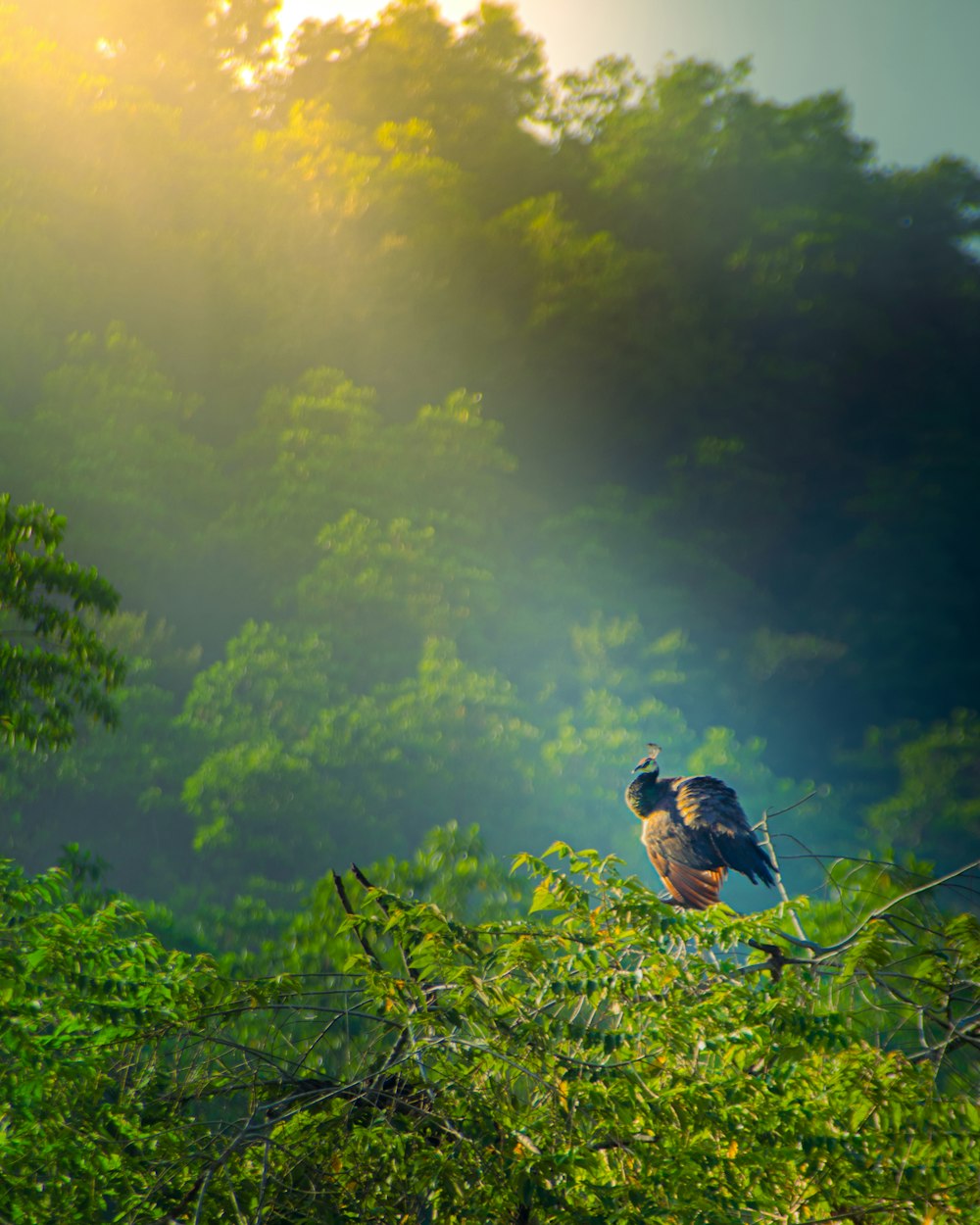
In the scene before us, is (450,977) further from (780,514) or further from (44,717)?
(780,514)

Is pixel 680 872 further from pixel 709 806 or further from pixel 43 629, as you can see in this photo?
pixel 43 629

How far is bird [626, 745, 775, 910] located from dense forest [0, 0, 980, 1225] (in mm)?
505

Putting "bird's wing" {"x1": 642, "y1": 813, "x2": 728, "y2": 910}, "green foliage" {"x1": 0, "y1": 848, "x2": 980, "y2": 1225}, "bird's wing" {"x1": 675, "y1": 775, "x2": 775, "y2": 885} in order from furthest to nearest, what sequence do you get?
1. "bird's wing" {"x1": 642, "y1": 813, "x2": 728, "y2": 910}
2. "bird's wing" {"x1": 675, "y1": 775, "x2": 775, "y2": 885}
3. "green foliage" {"x1": 0, "y1": 848, "x2": 980, "y2": 1225}

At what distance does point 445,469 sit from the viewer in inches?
569

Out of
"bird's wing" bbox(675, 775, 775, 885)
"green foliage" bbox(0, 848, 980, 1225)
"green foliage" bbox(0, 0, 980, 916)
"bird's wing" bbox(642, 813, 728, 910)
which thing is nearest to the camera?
"green foliage" bbox(0, 848, 980, 1225)

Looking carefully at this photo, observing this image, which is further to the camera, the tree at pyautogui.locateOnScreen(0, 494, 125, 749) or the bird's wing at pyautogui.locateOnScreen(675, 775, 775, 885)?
the bird's wing at pyautogui.locateOnScreen(675, 775, 775, 885)

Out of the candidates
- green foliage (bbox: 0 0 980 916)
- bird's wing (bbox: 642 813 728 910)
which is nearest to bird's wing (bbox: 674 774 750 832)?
bird's wing (bbox: 642 813 728 910)

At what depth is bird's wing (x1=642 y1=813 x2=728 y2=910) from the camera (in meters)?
5.43

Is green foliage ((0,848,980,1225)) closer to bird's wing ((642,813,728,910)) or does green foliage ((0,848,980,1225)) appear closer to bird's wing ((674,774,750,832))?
bird's wing ((674,774,750,832))

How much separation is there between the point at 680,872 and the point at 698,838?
22cm

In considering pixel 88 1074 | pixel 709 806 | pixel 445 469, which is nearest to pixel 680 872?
pixel 709 806

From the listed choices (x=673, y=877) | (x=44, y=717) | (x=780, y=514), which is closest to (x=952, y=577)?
(x=780, y=514)

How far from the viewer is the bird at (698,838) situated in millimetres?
5254

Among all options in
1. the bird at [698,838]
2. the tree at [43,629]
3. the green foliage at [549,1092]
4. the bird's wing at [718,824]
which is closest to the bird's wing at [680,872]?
the bird at [698,838]
